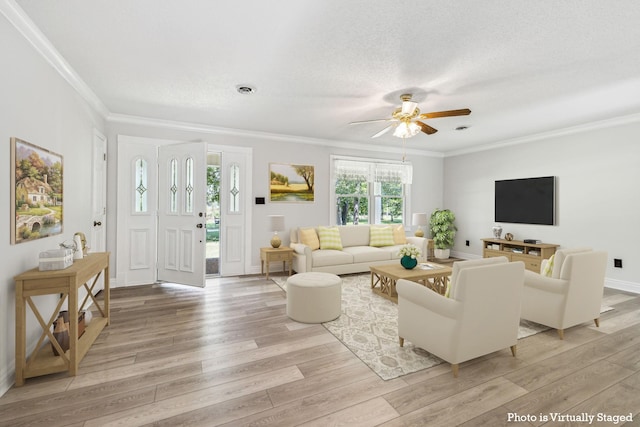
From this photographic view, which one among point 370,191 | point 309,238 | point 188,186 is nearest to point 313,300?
point 309,238

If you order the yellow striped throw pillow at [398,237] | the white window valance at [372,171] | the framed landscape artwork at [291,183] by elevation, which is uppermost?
the white window valance at [372,171]

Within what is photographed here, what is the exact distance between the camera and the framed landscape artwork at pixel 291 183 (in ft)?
18.5

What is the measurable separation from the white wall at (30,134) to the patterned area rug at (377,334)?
2.59 metres

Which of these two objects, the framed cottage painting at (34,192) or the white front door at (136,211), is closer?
the framed cottage painting at (34,192)

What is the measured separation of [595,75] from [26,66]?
208 inches

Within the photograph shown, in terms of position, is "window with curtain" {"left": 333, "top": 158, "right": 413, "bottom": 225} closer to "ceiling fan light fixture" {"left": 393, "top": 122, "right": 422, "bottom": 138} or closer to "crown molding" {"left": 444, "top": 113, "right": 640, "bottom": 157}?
"crown molding" {"left": 444, "top": 113, "right": 640, "bottom": 157}

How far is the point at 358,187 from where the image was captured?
6.62 m

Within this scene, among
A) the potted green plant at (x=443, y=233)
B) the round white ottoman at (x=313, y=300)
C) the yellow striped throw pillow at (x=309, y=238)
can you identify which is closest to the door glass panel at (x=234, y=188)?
the yellow striped throw pillow at (x=309, y=238)

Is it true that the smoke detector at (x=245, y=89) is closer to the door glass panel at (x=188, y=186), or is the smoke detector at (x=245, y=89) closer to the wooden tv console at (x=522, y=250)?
the door glass panel at (x=188, y=186)

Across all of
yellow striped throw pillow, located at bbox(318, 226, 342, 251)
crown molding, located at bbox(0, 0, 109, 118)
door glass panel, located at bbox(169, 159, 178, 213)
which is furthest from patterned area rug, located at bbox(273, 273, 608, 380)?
crown molding, located at bbox(0, 0, 109, 118)

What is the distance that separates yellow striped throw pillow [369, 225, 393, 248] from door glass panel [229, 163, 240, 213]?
2.68m

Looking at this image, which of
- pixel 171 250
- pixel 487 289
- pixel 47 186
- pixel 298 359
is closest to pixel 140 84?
pixel 47 186

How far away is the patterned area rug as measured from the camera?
2402mm

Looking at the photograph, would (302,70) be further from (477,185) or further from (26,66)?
(477,185)
